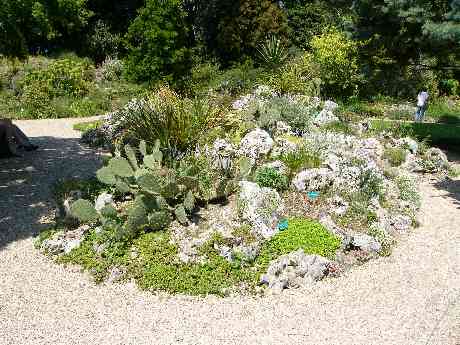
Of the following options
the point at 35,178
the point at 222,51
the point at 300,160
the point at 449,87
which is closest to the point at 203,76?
the point at 222,51

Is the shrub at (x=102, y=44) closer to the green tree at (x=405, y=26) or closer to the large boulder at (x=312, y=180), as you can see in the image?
the green tree at (x=405, y=26)

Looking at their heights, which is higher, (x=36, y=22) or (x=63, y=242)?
(x=36, y=22)

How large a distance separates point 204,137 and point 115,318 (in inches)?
177

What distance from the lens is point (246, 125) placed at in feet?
32.1

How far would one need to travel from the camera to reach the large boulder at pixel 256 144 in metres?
8.72

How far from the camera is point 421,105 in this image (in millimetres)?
15344

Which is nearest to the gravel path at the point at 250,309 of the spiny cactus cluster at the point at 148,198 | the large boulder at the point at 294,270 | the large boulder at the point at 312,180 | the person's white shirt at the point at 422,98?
the large boulder at the point at 294,270

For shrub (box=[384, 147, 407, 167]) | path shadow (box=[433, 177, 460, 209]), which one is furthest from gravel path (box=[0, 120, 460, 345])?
shrub (box=[384, 147, 407, 167])

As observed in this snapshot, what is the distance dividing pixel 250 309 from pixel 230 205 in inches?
83.8

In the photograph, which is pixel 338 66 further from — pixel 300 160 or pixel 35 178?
pixel 35 178

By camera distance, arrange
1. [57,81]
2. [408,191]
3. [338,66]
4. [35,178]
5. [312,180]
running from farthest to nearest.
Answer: [57,81], [338,66], [35,178], [408,191], [312,180]

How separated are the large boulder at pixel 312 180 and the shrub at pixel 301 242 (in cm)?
96

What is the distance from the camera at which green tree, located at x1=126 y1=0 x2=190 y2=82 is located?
640 inches

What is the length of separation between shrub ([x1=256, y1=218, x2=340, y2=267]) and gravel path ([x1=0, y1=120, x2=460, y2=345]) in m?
0.42
